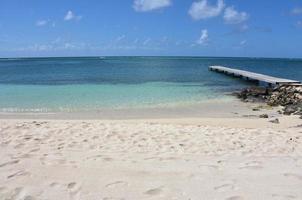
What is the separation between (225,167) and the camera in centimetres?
473

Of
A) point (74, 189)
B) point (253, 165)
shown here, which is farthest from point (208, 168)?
point (74, 189)

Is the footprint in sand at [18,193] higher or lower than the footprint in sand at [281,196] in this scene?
higher

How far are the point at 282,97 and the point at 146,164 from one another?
13374mm

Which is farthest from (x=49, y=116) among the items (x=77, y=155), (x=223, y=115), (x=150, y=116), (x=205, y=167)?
(x=205, y=167)

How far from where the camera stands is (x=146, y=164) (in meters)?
4.84

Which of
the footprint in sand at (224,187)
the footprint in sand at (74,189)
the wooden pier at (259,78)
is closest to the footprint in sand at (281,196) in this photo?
the footprint in sand at (224,187)

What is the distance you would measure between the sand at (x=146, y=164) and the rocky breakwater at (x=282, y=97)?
663 centimetres

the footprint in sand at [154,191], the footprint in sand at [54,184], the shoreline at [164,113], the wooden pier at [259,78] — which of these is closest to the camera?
the footprint in sand at [154,191]

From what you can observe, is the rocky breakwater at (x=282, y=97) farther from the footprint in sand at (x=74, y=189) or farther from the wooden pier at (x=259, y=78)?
the footprint in sand at (x=74, y=189)

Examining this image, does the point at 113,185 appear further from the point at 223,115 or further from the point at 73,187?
the point at 223,115

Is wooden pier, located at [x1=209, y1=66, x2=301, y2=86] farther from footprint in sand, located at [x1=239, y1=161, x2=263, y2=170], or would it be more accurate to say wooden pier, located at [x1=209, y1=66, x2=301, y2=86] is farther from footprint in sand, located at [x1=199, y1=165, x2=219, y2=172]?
footprint in sand, located at [x1=199, y1=165, x2=219, y2=172]

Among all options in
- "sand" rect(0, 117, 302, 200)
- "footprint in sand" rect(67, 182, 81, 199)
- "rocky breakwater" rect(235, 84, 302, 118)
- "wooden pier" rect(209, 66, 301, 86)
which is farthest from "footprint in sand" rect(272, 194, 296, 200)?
"wooden pier" rect(209, 66, 301, 86)

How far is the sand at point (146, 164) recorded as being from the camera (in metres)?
3.84

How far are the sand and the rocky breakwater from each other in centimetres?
663
